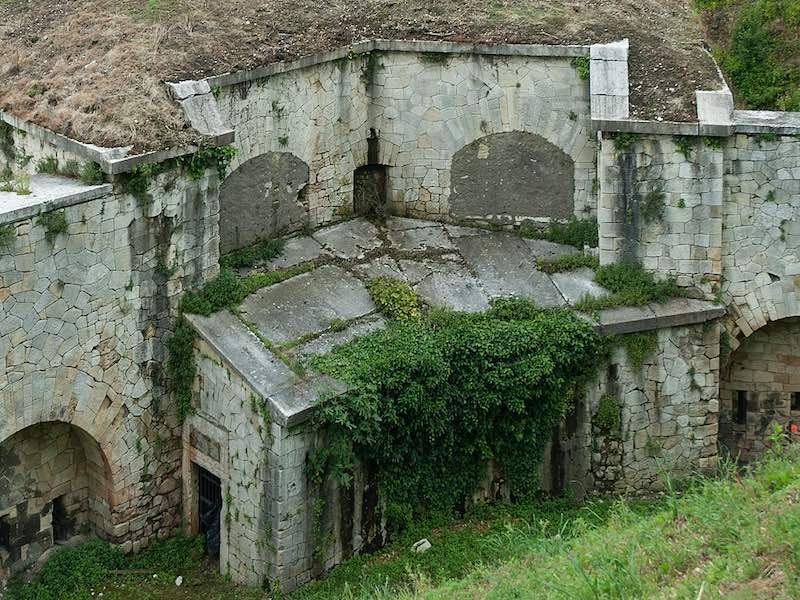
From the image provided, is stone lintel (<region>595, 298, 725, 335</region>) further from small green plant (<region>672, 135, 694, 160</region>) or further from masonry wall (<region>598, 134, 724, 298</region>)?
small green plant (<region>672, 135, 694, 160</region>)

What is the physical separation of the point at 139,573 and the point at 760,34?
490 inches

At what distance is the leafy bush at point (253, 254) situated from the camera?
744 inches

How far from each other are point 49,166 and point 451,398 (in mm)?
5648

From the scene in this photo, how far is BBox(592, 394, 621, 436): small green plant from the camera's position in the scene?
1853 centimetres

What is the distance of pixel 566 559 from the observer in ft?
43.2

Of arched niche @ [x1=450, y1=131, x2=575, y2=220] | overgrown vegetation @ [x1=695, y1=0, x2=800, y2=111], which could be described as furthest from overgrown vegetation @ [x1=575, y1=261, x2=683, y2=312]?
overgrown vegetation @ [x1=695, y1=0, x2=800, y2=111]

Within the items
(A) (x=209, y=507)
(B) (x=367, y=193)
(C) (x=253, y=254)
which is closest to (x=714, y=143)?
(B) (x=367, y=193)

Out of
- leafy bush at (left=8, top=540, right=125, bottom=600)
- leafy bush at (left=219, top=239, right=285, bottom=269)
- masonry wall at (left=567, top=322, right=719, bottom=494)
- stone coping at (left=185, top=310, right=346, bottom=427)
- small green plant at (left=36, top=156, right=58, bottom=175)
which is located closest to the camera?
stone coping at (left=185, top=310, right=346, bottom=427)

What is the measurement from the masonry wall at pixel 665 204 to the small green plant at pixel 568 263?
2.20ft

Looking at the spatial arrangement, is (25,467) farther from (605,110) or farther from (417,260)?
(605,110)

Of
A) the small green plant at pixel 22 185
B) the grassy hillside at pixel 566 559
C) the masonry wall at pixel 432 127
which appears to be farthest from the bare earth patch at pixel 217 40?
the grassy hillside at pixel 566 559

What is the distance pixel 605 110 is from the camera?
18391 millimetres

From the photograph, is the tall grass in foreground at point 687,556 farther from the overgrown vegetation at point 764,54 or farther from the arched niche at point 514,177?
the overgrown vegetation at point 764,54

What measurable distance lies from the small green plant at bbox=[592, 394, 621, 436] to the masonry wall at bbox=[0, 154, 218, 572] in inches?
210
